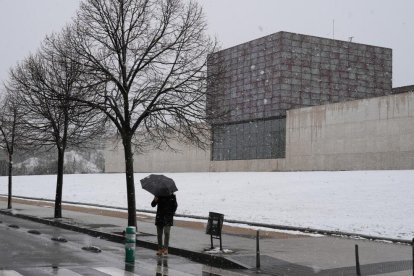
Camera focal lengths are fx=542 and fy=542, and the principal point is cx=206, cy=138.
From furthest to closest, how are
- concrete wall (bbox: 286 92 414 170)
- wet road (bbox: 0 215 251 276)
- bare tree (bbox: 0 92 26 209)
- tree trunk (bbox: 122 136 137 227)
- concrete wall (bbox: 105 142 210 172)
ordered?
concrete wall (bbox: 105 142 210 172) → concrete wall (bbox: 286 92 414 170) → bare tree (bbox: 0 92 26 209) → tree trunk (bbox: 122 136 137 227) → wet road (bbox: 0 215 251 276)

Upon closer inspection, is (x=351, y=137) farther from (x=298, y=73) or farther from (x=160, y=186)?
(x=160, y=186)

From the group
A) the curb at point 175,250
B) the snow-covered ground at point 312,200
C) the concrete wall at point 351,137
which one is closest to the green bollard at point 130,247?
the curb at point 175,250

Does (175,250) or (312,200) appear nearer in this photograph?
(175,250)

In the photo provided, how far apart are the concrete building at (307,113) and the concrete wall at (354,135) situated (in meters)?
0.08

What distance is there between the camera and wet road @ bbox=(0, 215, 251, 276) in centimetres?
1059

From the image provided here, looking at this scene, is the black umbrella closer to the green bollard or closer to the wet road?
the green bollard

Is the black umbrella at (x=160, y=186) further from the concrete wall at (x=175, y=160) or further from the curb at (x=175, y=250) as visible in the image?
the concrete wall at (x=175, y=160)

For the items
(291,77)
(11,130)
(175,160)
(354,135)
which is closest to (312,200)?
(11,130)

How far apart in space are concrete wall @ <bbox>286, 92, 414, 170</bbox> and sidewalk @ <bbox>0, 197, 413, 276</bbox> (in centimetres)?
2806

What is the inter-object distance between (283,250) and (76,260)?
5.18m

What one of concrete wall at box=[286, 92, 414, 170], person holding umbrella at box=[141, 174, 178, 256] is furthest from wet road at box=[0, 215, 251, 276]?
concrete wall at box=[286, 92, 414, 170]

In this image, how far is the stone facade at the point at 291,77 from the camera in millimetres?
60188

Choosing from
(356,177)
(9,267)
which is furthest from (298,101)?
(9,267)

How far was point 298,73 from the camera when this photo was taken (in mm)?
61250
